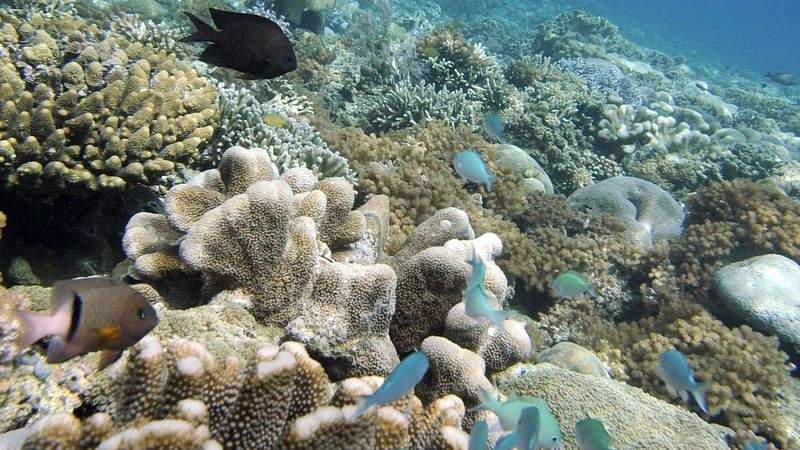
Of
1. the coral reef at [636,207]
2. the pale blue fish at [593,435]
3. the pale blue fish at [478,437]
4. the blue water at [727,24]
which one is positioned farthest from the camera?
the blue water at [727,24]

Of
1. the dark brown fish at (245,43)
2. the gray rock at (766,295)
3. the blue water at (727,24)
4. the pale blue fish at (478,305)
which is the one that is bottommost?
the pale blue fish at (478,305)

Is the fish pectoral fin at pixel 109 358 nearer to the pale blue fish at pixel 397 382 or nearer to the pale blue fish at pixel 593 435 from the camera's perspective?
the pale blue fish at pixel 397 382

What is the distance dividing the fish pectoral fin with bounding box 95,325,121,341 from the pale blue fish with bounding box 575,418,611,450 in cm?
248

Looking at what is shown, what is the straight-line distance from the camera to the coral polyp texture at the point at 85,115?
120 inches

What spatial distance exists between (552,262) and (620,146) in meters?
6.21

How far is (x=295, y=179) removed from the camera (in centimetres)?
331

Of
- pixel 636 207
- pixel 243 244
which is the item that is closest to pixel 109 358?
pixel 243 244

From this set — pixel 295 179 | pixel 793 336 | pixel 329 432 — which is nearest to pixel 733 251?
pixel 793 336

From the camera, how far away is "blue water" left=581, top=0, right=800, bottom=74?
61.0 m

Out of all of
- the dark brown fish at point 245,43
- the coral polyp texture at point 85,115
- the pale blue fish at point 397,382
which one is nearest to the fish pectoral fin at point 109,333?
the pale blue fish at point 397,382

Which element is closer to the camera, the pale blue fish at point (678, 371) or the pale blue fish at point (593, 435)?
the pale blue fish at point (593, 435)

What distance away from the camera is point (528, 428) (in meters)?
2.12

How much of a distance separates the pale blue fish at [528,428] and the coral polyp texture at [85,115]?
3.27 m

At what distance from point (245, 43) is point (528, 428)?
2547mm
